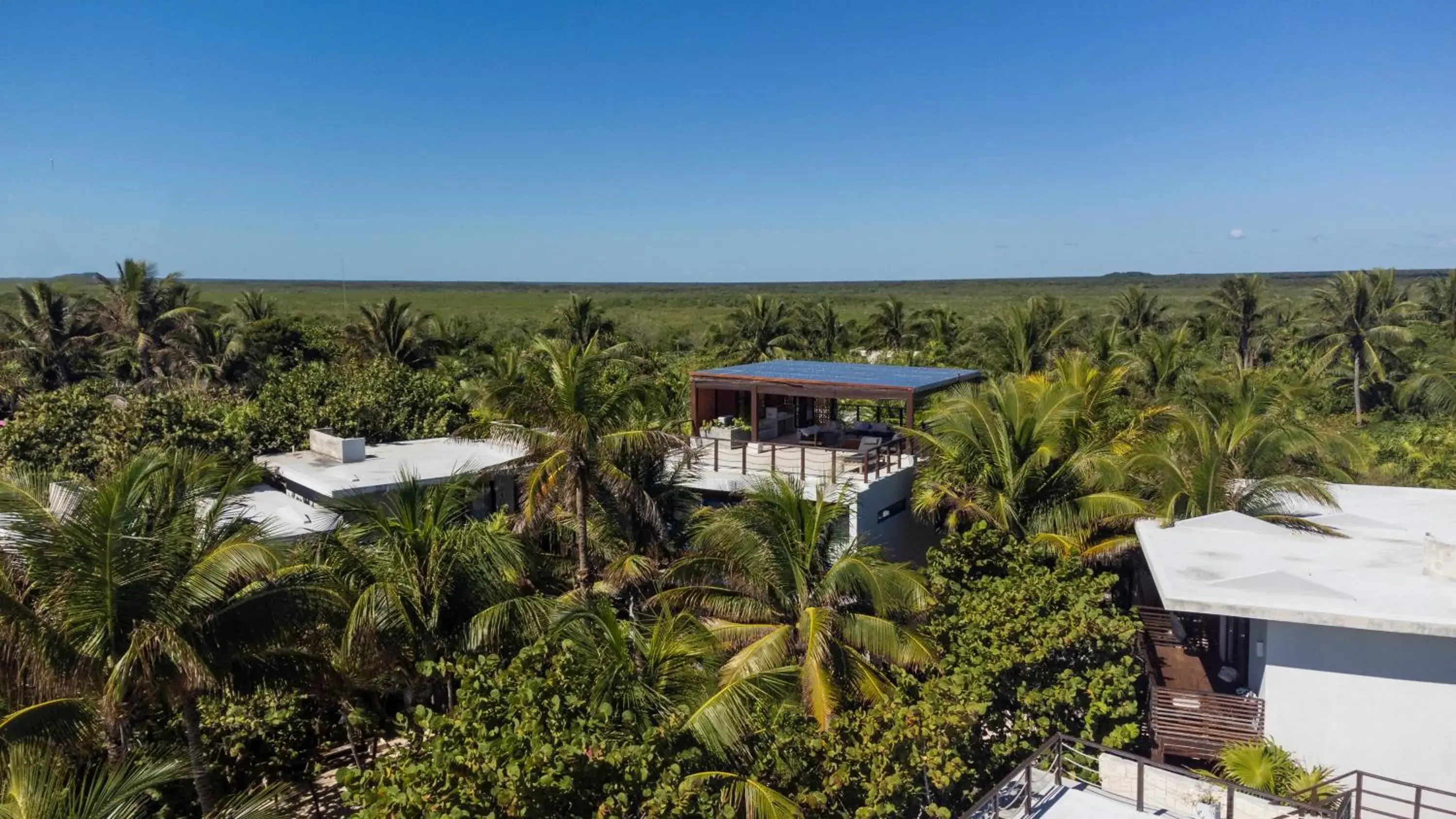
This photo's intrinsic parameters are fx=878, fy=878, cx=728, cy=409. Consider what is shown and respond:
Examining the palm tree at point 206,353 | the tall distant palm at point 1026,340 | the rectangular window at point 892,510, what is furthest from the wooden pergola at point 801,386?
the palm tree at point 206,353

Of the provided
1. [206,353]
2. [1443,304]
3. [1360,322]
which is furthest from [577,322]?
[1443,304]

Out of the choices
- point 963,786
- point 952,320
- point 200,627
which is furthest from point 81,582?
point 952,320

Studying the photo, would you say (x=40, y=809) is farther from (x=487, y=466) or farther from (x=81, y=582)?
(x=487, y=466)

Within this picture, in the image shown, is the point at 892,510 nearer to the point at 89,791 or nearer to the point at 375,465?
the point at 375,465

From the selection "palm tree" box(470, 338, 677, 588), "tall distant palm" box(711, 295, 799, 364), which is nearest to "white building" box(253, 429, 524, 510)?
"palm tree" box(470, 338, 677, 588)

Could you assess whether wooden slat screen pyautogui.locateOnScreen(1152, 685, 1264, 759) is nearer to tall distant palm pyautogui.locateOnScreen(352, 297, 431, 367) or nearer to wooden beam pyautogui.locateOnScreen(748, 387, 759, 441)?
wooden beam pyautogui.locateOnScreen(748, 387, 759, 441)

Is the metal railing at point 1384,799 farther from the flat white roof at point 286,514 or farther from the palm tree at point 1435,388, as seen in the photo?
the palm tree at point 1435,388
